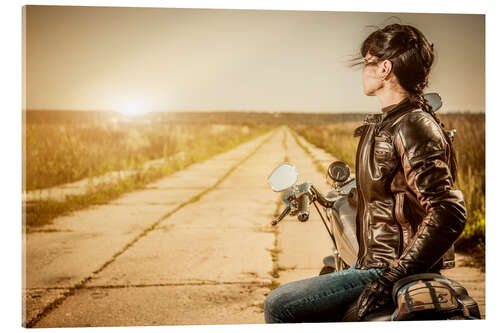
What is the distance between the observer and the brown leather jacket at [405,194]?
155cm

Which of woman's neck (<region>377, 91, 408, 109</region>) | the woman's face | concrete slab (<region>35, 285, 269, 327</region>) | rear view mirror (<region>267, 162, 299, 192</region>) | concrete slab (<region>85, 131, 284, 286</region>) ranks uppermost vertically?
the woman's face

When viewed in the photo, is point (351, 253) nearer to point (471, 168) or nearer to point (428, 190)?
point (428, 190)

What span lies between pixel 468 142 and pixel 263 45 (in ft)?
6.90

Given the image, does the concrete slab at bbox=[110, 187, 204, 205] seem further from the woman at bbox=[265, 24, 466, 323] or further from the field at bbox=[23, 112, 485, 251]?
the woman at bbox=[265, 24, 466, 323]

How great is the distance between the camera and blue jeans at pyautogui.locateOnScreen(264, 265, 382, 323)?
5.51 feet

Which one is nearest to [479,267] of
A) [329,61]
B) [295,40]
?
[329,61]

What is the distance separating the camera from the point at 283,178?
76.6 inches

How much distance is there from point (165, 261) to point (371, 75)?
282 cm

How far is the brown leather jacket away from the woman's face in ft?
0.63

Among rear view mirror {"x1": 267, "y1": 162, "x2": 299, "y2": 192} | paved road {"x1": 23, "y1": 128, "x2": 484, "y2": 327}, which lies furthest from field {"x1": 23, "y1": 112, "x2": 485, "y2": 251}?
rear view mirror {"x1": 267, "y1": 162, "x2": 299, "y2": 192}

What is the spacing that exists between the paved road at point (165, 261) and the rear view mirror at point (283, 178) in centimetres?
160

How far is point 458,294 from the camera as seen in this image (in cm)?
152

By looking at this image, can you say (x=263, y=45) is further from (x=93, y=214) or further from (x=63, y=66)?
(x=93, y=214)

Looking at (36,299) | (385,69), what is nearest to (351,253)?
(385,69)
